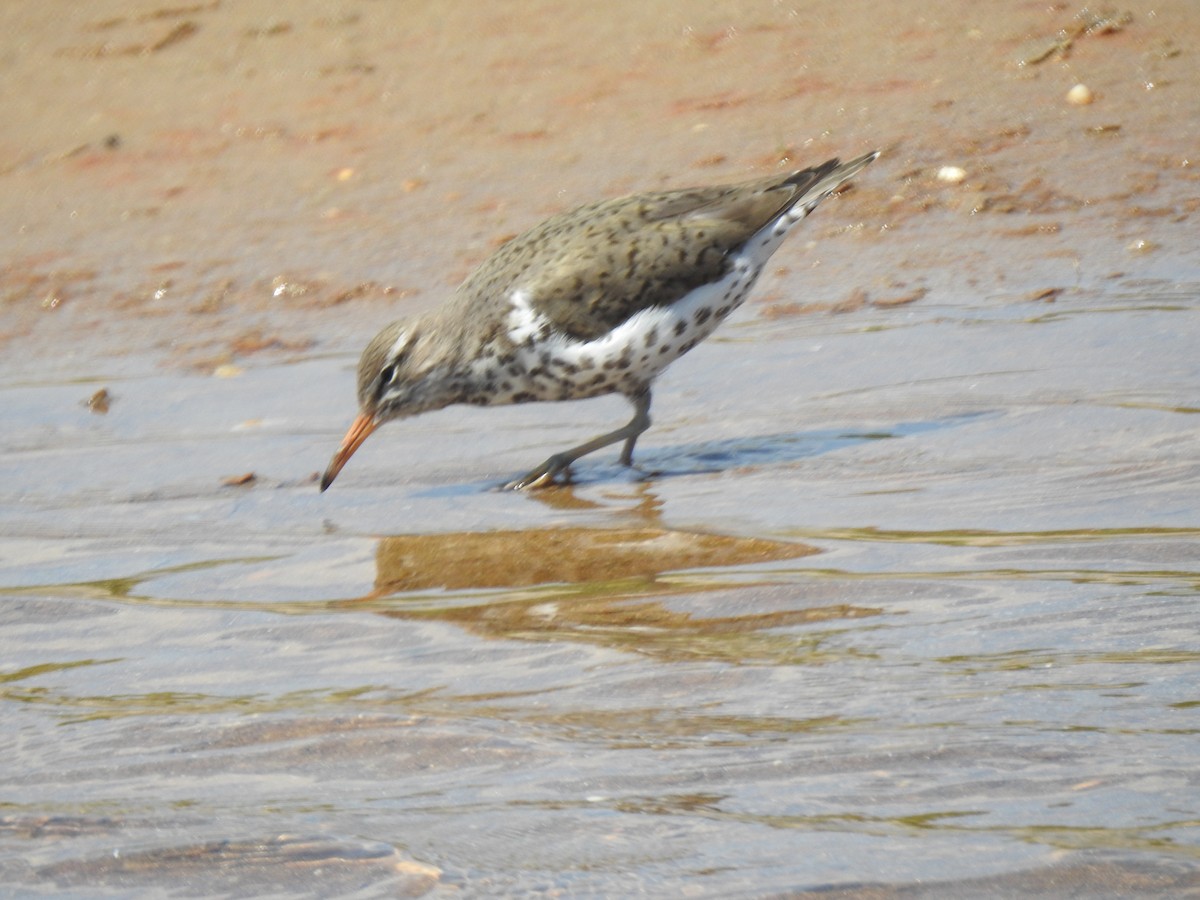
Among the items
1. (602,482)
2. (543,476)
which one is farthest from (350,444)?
(602,482)

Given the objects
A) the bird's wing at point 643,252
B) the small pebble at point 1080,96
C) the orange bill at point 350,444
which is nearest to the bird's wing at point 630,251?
the bird's wing at point 643,252

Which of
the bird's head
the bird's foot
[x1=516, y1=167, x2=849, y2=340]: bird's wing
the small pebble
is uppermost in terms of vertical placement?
the small pebble

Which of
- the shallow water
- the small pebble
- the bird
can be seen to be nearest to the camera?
the shallow water

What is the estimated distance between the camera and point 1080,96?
37.1 feet

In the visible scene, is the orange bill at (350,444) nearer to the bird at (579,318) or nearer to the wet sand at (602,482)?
the bird at (579,318)

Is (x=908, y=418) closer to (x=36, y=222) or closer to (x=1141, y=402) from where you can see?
(x=1141, y=402)

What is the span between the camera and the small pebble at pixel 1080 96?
37.0ft

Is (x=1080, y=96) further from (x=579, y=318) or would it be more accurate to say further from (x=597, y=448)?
(x=597, y=448)

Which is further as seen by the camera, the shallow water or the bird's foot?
the bird's foot

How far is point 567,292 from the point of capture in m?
7.11

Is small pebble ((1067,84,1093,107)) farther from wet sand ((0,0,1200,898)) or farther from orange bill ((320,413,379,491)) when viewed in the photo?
orange bill ((320,413,379,491))

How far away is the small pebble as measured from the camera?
11266 mm

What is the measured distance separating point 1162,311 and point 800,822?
207 inches

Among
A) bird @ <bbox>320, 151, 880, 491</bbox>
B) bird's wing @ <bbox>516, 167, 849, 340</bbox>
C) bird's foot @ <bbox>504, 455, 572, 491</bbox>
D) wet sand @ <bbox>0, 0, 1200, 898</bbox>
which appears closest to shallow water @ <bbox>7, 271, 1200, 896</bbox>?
wet sand @ <bbox>0, 0, 1200, 898</bbox>
